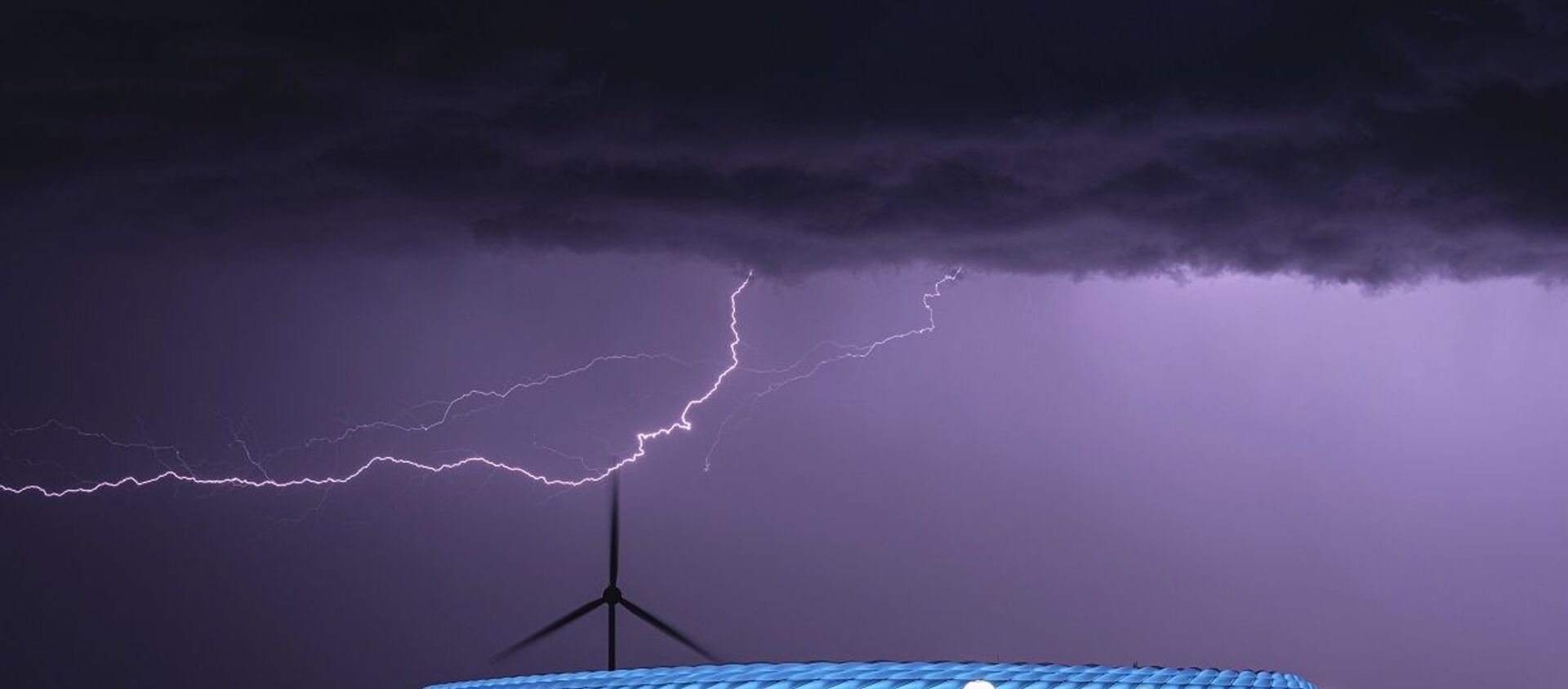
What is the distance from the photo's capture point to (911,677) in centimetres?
5841

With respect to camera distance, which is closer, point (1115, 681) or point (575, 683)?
point (1115, 681)

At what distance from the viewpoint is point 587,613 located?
73.9 m

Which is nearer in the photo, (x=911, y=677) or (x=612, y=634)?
(x=911, y=677)

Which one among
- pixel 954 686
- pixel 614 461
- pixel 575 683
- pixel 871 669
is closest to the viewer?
pixel 954 686

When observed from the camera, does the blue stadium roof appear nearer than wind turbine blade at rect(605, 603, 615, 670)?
Yes

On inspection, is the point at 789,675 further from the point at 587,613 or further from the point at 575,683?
the point at 587,613

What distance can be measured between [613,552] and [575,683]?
A: 10142mm

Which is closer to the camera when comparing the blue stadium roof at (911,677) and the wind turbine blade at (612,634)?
the blue stadium roof at (911,677)

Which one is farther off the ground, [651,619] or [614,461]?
[614,461]

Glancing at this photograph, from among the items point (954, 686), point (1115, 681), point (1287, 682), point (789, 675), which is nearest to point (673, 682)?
point (789, 675)

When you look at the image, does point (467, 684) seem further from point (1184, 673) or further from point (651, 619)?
point (1184, 673)

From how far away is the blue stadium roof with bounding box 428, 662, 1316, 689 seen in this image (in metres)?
58.1

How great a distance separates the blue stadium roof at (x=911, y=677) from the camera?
58094 millimetres

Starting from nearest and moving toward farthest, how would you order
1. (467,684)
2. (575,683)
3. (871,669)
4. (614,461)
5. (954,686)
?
(954,686), (871,669), (575,683), (467,684), (614,461)
